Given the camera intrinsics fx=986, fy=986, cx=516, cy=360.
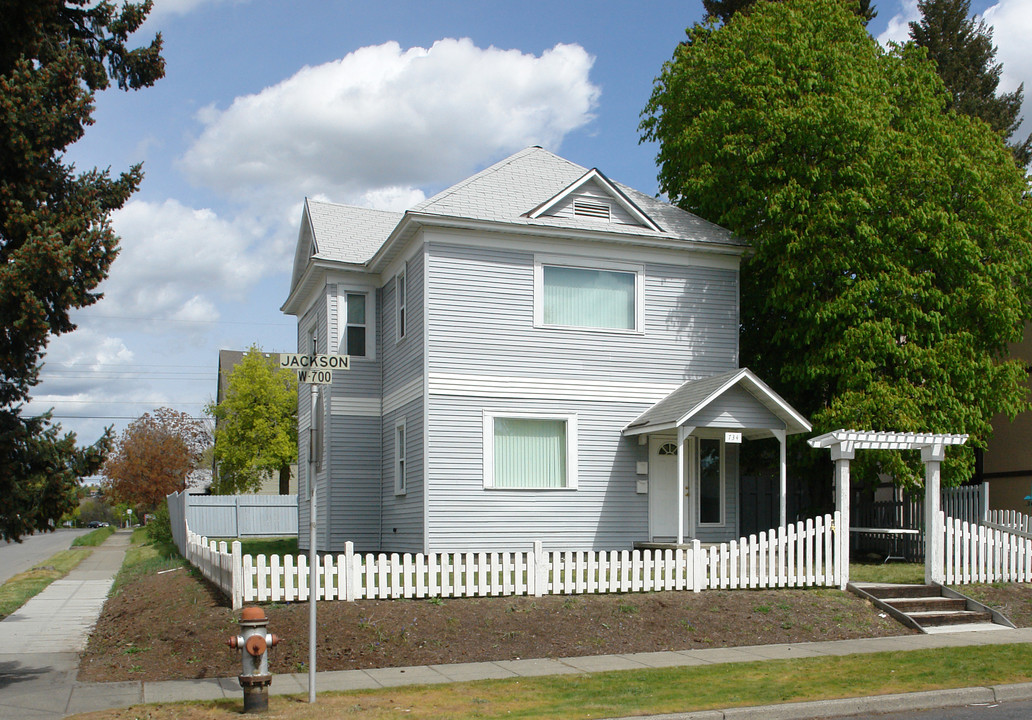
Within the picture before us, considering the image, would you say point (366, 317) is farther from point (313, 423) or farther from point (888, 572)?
point (313, 423)

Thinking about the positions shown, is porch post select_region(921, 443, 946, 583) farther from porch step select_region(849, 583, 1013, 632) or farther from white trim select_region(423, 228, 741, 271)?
white trim select_region(423, 228, 741, 271)

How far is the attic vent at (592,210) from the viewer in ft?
65.3

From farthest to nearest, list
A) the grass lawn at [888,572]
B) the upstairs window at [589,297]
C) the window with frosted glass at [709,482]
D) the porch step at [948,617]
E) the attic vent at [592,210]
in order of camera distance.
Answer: the window with frosted glass at [709,482] → the attic vent at [592,210] → the upstairs window at [589,297] → the grass lawn at [888,572] → the porch step at [948,617]

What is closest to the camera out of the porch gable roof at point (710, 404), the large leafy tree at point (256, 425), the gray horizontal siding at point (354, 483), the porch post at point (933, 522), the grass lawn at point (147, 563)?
A: the porch post at point (933, 522)

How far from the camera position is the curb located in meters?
9.13

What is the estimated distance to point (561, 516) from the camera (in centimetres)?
1894

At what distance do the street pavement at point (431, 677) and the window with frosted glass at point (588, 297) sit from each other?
827 centimetres

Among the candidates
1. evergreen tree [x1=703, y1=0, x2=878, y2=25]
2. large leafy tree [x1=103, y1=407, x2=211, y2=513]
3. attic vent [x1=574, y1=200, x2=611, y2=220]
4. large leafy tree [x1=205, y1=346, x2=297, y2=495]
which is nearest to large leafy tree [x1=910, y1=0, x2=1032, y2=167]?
evergreen tree [x1=703, y1=0, x2=878, y2=25]

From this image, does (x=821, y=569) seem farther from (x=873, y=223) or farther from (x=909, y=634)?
(x=873, y=223)

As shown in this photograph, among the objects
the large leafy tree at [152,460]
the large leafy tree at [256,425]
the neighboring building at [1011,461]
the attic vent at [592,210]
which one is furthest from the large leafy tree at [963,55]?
the large leafy tree at [152,460]

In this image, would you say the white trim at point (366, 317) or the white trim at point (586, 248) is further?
the white trim at point (366, 317)

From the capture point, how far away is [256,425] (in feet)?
136

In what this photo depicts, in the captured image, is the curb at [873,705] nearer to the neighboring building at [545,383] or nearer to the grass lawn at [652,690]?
the grass lawn at [652,690]

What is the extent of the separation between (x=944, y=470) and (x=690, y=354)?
223 inches
